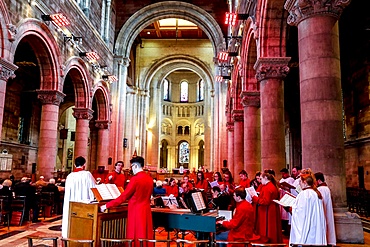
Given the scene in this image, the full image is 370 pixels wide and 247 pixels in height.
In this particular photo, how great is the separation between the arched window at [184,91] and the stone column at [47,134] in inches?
1251

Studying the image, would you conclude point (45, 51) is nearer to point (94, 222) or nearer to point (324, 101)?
point (94, 222)

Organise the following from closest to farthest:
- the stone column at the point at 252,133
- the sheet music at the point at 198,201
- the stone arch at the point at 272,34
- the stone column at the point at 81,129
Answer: the sheet music at the point at 198,201 < the stone arch at the point at 272,34 < the stone column at the point at 252,133 < the stone column at the point at 81,129

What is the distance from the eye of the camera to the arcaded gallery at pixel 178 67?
19.9ft

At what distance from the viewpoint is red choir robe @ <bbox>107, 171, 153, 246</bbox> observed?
4891 mm

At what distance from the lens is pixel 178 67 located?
37.2 meters

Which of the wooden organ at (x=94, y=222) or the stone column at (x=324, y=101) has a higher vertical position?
the stone column at (x=324, y=101)

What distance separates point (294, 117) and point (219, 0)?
11.9m

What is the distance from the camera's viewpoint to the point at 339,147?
6027 mm

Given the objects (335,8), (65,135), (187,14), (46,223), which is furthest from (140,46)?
(335,8)

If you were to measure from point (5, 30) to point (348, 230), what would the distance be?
36.2 feet

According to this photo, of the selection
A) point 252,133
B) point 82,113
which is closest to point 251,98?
point 252,133

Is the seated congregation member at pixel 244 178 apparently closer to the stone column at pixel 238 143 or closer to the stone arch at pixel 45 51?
the stone column at pixel 238 143

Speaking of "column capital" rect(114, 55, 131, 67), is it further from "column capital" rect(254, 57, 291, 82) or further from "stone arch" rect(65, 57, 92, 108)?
"column capital" rect(254, 57, 291, 82)

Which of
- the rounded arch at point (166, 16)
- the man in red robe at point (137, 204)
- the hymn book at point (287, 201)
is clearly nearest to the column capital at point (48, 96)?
the man in red robe at point (137, 204)
